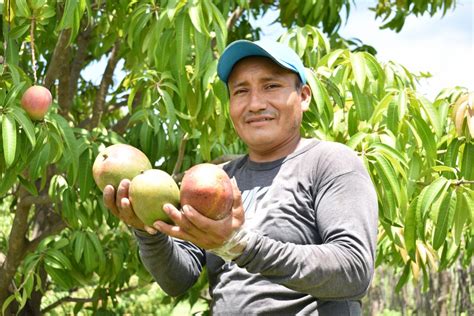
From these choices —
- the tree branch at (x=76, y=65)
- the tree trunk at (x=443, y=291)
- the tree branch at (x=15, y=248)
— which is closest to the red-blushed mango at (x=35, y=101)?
the tree branch at (x=15, y=248)

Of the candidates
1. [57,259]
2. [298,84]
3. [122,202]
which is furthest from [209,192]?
[57,259]

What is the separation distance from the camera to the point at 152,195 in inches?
54.7

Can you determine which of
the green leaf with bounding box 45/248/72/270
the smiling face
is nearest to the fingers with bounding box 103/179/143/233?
the smiling face

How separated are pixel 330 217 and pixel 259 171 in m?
0.25

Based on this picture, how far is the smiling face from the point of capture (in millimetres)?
1642

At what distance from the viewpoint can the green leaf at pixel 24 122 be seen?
2.32 meters

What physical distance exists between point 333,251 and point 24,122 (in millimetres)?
1276

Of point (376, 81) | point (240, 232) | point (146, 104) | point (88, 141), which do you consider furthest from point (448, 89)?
point (240, 232)

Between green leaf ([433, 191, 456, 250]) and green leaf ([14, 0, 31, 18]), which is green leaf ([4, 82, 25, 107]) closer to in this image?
green leaf ([14, 0, 31, 18])

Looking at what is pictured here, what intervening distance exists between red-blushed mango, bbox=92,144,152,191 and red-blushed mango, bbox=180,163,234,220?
6.2 inches

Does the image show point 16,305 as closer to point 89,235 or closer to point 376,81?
point 89,235

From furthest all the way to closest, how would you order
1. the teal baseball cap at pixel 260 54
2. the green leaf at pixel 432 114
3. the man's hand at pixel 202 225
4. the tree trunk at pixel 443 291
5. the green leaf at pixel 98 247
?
1. the tree trunk at pixel 443 291
2. the green leaf at pixel 98 247
3. the green leaf at pixel 432 114
4. the teal baseball cap at pixel 260 54
5. the man's hand at pixel 202 225

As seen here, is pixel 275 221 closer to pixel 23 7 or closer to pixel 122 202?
pixel 122 202

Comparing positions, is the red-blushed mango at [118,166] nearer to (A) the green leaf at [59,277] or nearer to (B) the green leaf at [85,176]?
(B) the green leaf at [85,176]
